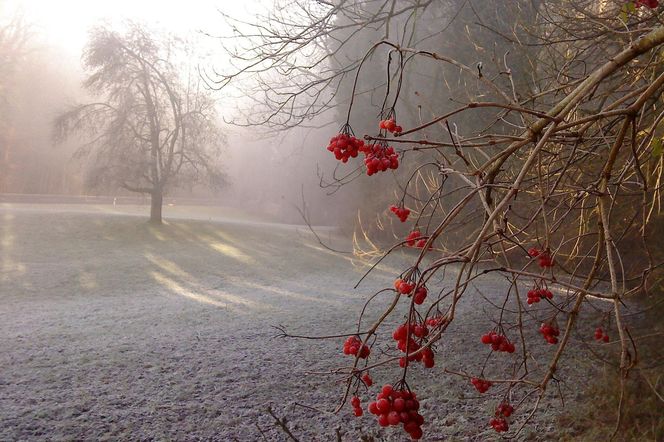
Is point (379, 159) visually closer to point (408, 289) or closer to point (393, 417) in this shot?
point (408, 289)

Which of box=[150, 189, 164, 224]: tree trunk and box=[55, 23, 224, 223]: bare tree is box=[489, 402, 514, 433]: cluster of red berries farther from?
box=[150, 189, 164, 224]: tree trunk

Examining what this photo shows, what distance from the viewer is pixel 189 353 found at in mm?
4992

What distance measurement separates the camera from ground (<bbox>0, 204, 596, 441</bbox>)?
3570 millimetres

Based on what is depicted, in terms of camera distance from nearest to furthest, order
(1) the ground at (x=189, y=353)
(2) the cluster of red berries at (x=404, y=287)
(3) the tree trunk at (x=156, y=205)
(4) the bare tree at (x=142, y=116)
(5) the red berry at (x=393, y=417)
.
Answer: (5) the red berry at (x=393, y=417) < (2) the cluster of red berries at (x=404, y=287) < (1) the ground at (x=189, y=353) < (4) the bare tree at (x=142, y=116) < (3) the tree trunk at (x=156, y=205)

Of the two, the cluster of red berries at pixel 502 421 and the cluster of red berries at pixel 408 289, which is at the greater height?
the cluster of red berries at pixel 408 289

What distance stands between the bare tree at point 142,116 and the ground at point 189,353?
4025 millimetres

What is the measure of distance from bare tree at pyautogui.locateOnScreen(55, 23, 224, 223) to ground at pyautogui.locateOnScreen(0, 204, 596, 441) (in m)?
4.03

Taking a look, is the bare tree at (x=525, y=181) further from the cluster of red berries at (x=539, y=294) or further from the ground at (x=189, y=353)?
the ground at (x=189, y=353)

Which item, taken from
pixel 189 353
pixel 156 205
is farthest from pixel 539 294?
pixel 156 205

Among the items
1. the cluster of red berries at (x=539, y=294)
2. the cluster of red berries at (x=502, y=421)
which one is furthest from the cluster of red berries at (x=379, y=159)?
the cluster of red berries at (x=502, y=421)

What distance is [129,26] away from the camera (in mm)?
14594

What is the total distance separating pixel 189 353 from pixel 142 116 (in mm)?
11195

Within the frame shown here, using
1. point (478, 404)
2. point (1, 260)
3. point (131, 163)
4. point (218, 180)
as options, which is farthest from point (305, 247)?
point (478, 404)

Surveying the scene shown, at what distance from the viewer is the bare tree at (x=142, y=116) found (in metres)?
14.2
